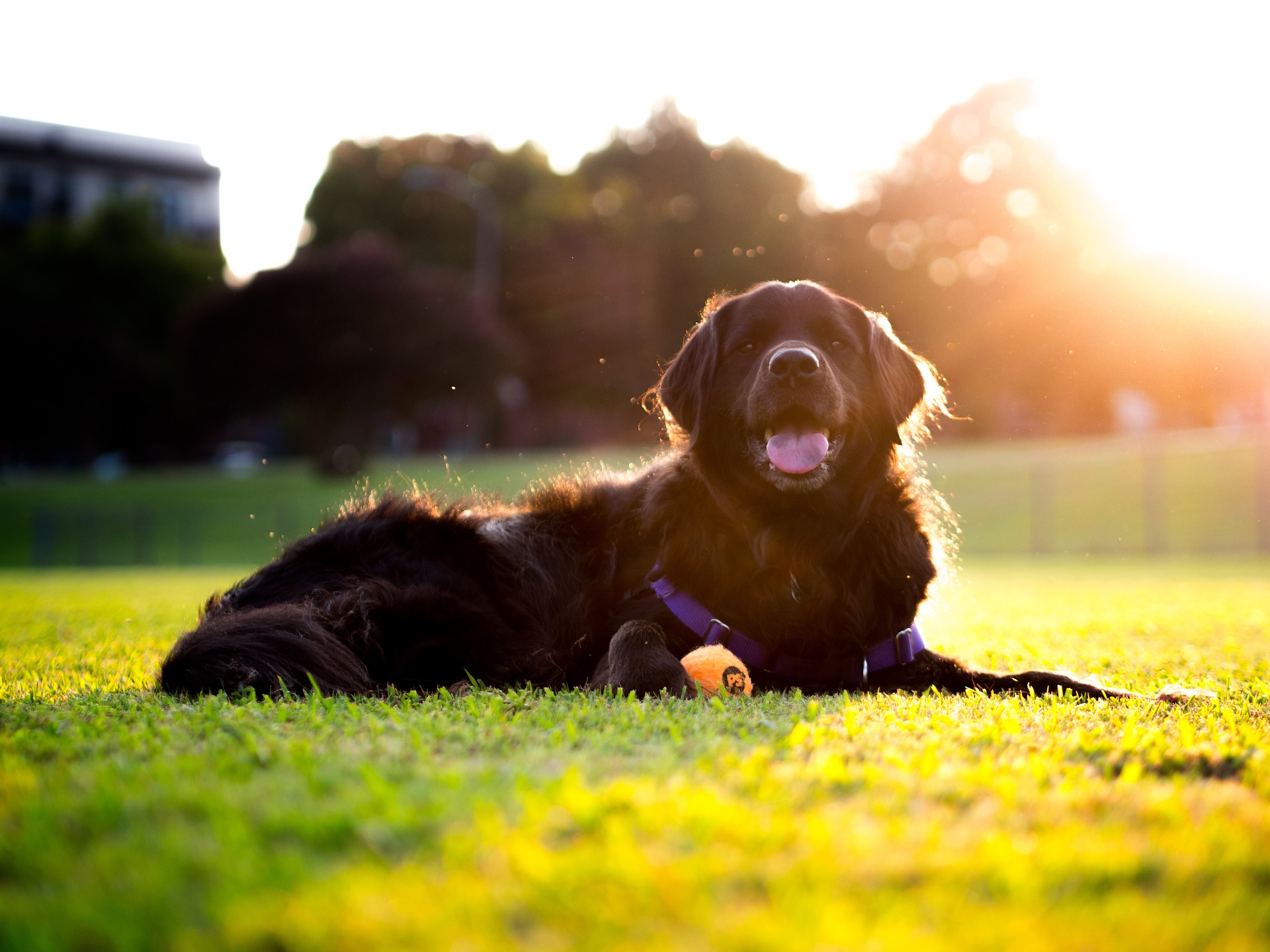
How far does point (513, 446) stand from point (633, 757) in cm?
3855

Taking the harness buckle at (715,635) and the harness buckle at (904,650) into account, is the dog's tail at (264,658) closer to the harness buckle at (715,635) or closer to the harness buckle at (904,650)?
the harness buckle at (715,635)

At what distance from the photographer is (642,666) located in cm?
332

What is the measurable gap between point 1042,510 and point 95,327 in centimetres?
3363

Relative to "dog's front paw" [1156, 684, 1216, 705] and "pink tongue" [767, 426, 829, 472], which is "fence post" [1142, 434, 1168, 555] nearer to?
"dog's front paw" [1156, 684, 1216, 705]

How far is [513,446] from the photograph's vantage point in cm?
4031

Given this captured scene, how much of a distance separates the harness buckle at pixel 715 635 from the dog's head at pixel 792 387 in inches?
24.4

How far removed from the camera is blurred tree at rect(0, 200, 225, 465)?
34.2 m

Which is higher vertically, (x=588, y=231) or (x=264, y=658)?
(x=588, y=231)

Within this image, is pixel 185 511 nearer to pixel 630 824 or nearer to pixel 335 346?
pixel 335 346

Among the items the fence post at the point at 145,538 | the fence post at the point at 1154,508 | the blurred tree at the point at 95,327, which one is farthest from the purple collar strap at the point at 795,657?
the blurred tree at the point at 95,327

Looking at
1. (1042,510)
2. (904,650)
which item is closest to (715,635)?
(904,650)

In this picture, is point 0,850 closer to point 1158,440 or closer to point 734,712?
point 734,712

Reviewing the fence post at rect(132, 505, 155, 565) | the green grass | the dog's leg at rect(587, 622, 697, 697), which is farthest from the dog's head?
the fence post at rect(132, 505, 155, 565)

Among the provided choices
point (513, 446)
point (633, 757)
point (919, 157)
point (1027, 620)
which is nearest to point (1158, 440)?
point (919, 157)
